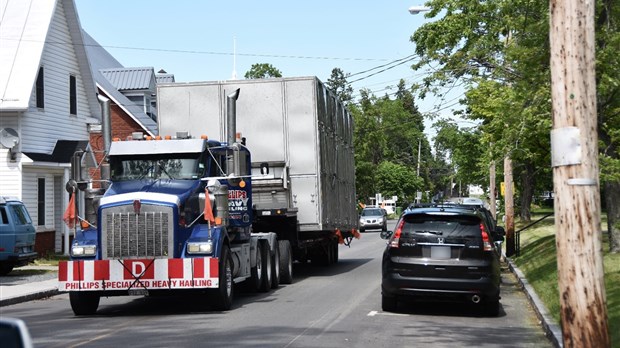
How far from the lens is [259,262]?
18.6 m

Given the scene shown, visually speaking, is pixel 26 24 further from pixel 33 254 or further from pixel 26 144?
pixel 33 254

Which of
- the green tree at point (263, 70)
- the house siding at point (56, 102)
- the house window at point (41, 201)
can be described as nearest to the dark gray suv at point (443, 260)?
the house siding at point (56, 102)

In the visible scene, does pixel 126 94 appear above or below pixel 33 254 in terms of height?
above

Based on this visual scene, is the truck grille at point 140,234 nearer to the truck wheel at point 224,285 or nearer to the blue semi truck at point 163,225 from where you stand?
the blue semi truck at point 163,225

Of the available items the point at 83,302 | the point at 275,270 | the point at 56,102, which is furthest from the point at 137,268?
the point at 56,102

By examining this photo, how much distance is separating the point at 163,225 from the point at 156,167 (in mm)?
1606

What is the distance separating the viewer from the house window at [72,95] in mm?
33719

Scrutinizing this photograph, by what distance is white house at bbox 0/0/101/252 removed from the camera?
2911cm

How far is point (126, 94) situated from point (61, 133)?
17747 mm

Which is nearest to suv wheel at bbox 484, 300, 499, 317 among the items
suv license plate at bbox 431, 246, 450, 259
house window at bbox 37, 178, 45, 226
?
suv license plate at bbox 431, 246, 450, 259

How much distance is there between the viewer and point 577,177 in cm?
856

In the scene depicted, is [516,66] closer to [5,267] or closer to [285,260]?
[285,260]

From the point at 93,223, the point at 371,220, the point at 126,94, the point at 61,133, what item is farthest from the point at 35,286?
the point at 371,220

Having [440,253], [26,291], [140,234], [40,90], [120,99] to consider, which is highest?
[120,99]
